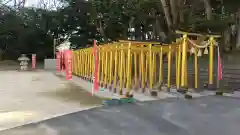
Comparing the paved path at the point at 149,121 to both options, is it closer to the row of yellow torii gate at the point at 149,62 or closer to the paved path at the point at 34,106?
the paved path at the point at 34,106

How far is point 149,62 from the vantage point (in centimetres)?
1228

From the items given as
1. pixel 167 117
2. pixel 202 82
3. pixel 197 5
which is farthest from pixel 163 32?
pixel 167 117

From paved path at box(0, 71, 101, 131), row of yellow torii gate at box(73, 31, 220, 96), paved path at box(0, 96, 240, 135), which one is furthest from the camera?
row of yellow torii gate at box(73, 31, 220, 96)

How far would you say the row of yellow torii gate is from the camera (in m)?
11.5

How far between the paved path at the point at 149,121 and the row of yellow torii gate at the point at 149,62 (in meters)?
2.62

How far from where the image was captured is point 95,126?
6664 millimetres

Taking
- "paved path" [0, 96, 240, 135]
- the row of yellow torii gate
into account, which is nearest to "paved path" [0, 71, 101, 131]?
"paved path" [0, 96, 240, 135]

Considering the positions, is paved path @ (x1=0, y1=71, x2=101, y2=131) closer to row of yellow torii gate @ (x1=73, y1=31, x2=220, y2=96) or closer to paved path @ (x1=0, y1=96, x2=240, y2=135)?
paved path @ (x1=0, y1=96, x2=240, y2=135)

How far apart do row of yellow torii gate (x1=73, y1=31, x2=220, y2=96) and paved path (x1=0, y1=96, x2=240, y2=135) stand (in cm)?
262

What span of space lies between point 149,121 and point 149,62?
216 inches

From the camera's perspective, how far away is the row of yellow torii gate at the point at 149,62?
11508 millimetres

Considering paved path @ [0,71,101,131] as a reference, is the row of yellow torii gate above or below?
above

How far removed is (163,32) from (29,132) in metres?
17.7

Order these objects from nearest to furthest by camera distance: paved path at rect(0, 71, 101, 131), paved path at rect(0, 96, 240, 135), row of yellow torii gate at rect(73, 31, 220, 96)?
paved path at rect(0, 96, 240, 135)
paved path at rect(0, 71, 101, 131)
row of yellow torii gate at rect(73, 31, 220, 96)
